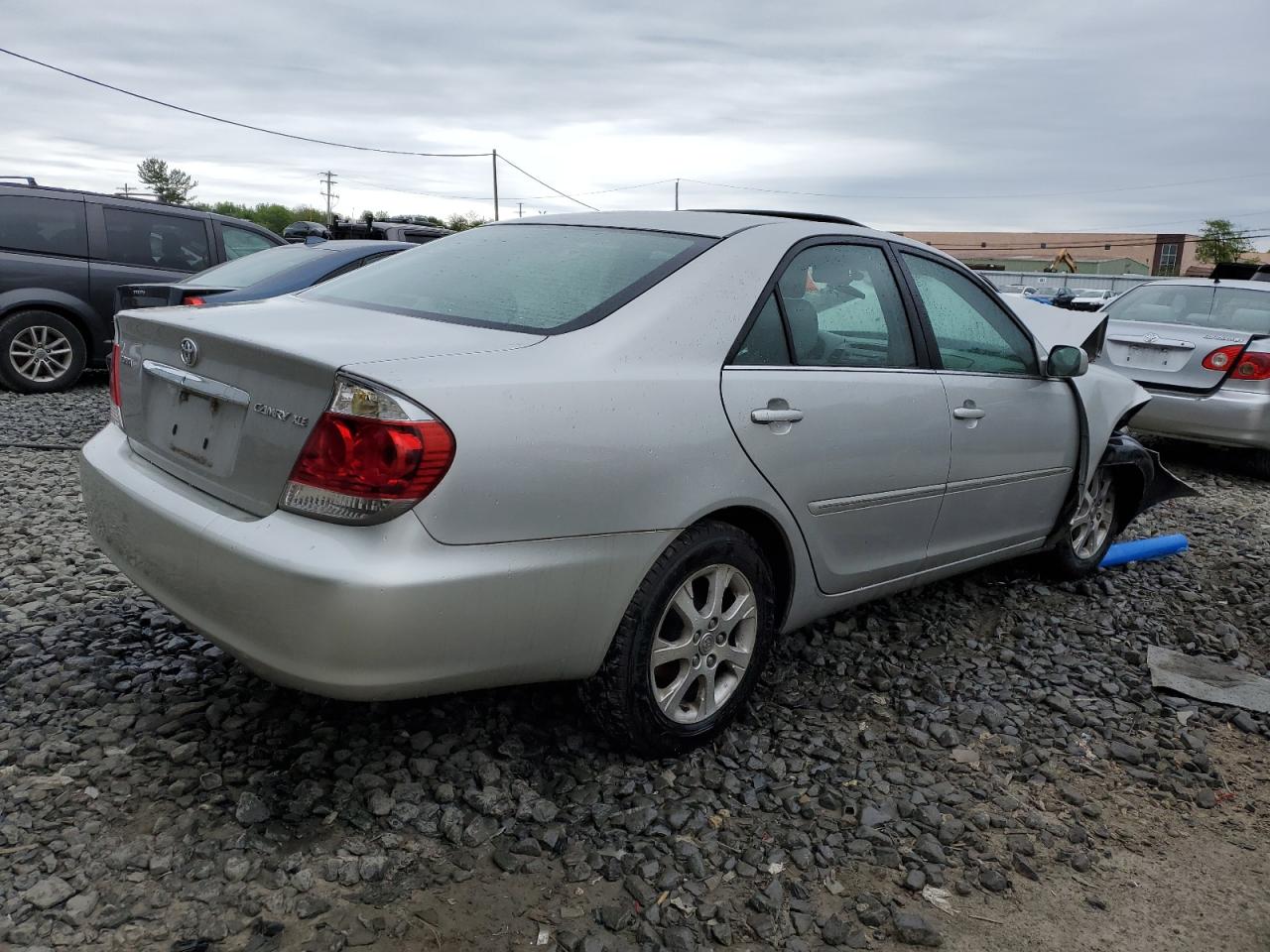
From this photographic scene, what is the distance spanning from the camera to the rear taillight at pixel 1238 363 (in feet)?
24.8

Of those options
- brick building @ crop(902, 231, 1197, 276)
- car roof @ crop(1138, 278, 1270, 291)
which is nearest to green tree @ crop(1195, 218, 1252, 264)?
brick building @ crop(902, 231, 1197, 276)

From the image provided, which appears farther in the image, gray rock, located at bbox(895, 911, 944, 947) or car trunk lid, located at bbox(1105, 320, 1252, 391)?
car trunk lid, located at bbox(1105, 320, 1252, 391)

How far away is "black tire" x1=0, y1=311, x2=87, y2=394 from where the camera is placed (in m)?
8.81

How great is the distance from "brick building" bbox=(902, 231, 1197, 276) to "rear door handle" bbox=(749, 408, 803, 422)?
84595 mm

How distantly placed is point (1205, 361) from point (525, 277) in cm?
658

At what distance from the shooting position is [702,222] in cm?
337

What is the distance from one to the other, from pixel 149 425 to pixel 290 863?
1274 millimetres

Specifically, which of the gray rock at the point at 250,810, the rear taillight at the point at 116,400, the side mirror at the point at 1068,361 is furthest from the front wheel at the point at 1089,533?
the rear taillight at the point at 116,400

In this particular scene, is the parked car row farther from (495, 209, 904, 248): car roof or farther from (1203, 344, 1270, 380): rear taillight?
(1203, 344, 1270, 380): rear taillight

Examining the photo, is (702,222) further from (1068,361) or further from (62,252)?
(62,252)

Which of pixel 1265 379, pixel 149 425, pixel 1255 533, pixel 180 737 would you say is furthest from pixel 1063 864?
pixel 1265 379

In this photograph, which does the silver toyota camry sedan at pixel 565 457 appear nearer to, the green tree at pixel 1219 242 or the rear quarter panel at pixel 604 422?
the rear quarter panel at pixel 604 422

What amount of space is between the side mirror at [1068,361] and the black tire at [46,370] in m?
8.29

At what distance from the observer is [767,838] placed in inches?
106
